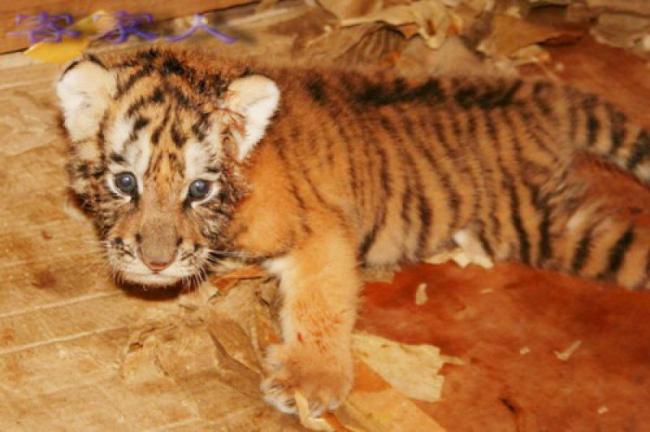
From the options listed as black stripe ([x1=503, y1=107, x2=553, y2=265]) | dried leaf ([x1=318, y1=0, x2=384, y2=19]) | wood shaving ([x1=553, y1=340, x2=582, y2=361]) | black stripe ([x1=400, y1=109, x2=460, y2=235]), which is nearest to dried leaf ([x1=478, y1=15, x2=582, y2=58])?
dried leaf ([x1=318, y1=0, x2=384, y2=19])

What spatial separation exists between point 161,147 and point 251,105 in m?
0.28

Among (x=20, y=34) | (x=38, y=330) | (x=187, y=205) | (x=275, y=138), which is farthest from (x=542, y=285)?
(x=20, y=34)

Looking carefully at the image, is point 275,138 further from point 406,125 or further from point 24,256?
point 24,256

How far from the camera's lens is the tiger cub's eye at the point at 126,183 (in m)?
2.54

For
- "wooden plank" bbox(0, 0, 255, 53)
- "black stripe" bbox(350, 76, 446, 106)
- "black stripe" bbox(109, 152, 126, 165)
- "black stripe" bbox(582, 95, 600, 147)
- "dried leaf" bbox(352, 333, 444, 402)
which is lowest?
"dried leaf" bbox(352, 333, 444, 402)

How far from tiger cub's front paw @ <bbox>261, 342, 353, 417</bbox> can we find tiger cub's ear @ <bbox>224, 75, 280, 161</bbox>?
574 millimetres

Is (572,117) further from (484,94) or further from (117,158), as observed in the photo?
(117,158)

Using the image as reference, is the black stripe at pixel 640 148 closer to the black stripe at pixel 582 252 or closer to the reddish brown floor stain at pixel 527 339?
the reddish brown floor stain at pixel 527 339

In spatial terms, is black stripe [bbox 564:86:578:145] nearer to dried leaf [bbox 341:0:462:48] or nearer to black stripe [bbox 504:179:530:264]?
black stripe [bbox 504:179:530:264]

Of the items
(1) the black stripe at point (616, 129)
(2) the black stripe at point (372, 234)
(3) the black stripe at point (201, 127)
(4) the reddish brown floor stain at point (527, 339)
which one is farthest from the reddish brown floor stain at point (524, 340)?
(3) the black stripe at point (201, 127)

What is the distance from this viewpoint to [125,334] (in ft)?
9.47

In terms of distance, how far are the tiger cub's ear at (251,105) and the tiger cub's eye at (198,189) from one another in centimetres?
14

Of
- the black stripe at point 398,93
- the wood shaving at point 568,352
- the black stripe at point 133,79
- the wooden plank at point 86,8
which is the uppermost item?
the black stripe at point 133,79

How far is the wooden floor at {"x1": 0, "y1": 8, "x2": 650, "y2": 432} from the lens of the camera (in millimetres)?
2688
